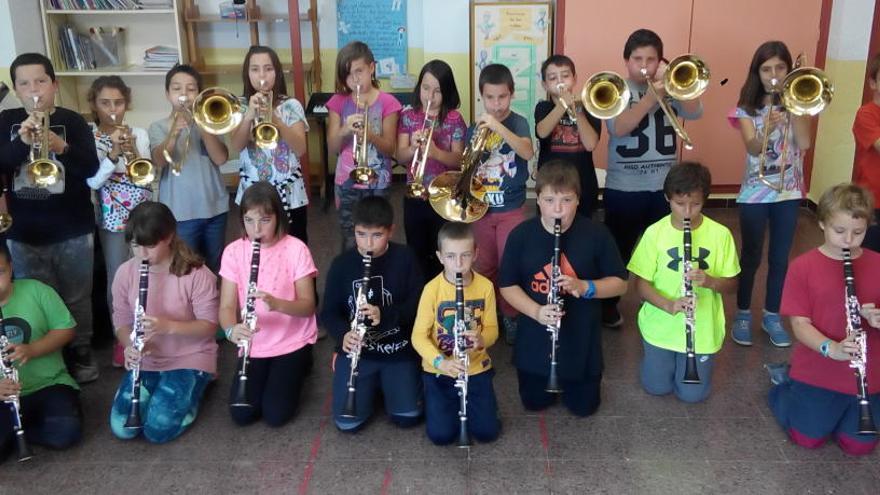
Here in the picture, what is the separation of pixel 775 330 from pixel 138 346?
134 inches

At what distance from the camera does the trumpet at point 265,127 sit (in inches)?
166

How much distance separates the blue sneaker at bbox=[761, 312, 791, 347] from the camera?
4480 millimetres

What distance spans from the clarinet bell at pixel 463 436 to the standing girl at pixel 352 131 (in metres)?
1.44

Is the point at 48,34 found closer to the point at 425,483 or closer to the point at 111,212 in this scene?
the point at 111,212

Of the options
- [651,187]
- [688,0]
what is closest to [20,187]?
[651,187]

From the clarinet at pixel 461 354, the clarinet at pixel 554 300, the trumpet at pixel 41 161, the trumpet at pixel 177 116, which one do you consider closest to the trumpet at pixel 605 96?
the clarinet at pixel 554 300

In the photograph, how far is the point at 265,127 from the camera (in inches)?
167

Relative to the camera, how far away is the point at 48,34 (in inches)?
289

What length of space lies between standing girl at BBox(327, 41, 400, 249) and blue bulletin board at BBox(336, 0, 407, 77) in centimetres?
372

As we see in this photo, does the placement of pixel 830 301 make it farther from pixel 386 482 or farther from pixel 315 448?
pixel 315 448

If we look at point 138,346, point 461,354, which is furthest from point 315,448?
point 138,346

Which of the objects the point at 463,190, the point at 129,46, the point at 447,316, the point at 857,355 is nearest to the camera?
the point at 857,355

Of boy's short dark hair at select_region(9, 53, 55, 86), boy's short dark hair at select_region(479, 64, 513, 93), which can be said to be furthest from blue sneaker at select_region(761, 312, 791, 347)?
boy's short dark hair at select_region(9, 53, 55, 86)

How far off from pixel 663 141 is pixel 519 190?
875mm
